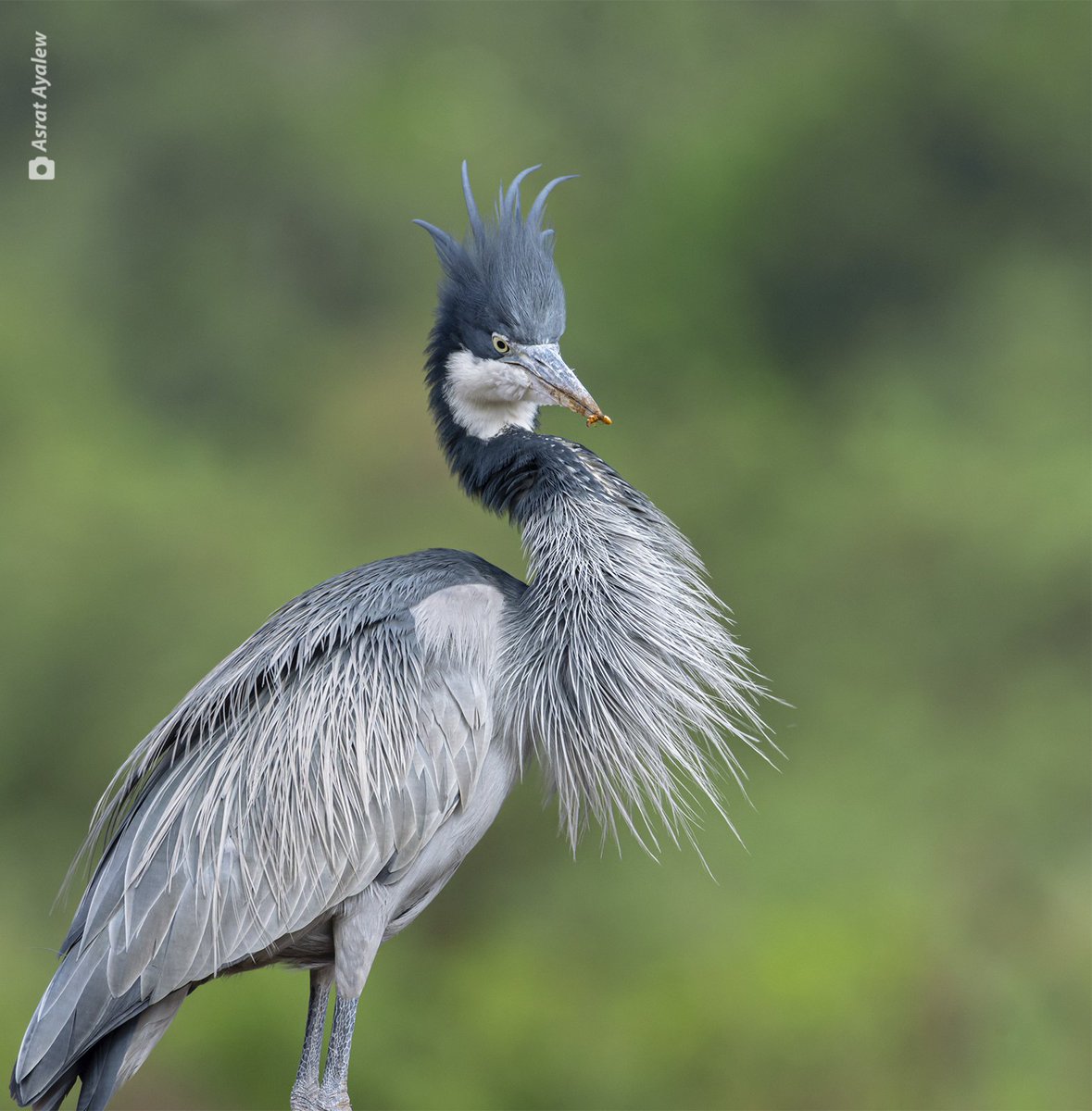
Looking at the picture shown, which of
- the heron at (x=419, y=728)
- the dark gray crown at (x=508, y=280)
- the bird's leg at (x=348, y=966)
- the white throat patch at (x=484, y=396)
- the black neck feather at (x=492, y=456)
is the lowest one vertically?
the bird's leg at (x=348, y=966)

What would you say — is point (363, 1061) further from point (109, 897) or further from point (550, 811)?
point (109, 897)

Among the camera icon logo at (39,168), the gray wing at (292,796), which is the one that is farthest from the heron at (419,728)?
the camera icon logo at (39,168)

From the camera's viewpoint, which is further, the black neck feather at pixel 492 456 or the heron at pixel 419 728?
the black neck feather at pixel 492 456

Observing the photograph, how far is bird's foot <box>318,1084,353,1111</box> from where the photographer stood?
182 centimetres

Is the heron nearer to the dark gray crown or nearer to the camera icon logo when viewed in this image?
the dark gray crown

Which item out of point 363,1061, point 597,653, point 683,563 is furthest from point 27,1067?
point 363,1061

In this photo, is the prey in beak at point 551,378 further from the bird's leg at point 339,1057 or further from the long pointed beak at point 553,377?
the bird's leg at point 339,1057

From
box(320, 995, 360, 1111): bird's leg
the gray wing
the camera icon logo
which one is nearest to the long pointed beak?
the gray wing

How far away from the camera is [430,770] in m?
1.80

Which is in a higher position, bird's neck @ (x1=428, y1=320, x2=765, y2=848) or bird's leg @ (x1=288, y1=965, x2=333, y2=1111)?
bird's neck @ (x1=428, y1=320, x2=765, y2=848)

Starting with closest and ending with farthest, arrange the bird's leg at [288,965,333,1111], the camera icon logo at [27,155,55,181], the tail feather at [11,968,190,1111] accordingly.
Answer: the tail feather at [11,968,190,1111]
the bird's leg at [288,965,333,1111]
the camera icon logo at [27,155,55,181]

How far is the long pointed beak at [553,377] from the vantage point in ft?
5.98

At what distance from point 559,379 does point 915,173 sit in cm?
333

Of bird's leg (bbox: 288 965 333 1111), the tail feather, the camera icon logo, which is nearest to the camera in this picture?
the tail feather
